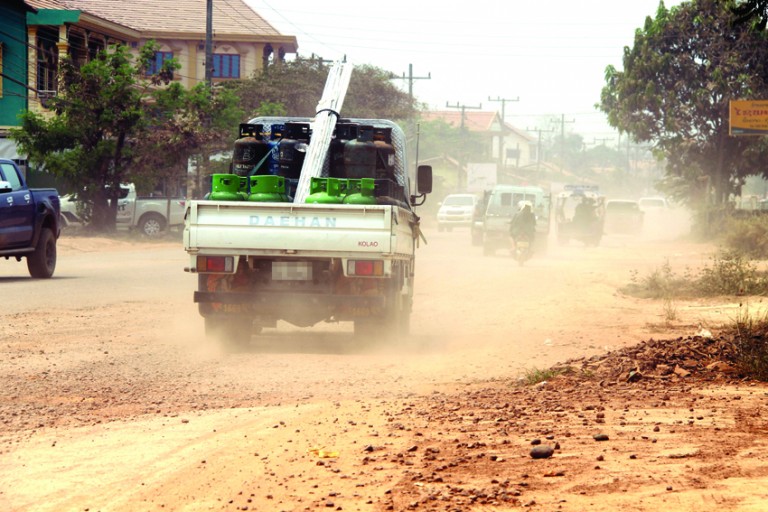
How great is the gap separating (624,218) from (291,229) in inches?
1841

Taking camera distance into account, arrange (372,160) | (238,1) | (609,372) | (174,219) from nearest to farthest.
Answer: (609,372) < (372,160) < (174,219) < (238,1)

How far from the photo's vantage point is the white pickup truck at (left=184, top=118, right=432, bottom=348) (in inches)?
436

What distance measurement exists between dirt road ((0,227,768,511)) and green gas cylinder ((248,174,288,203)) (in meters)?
1.60

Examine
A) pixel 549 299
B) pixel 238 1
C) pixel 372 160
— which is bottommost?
pixel 549 299

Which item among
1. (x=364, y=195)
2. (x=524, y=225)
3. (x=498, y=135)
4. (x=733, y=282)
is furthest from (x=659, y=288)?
(x=498, y=135)

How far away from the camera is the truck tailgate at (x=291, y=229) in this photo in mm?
11062

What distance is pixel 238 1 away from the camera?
235 ft

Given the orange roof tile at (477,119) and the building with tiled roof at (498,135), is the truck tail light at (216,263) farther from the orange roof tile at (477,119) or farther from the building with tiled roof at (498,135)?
the orange roof tile at (477,119)

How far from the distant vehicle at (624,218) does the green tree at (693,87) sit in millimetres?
9310

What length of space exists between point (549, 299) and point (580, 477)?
13.4m

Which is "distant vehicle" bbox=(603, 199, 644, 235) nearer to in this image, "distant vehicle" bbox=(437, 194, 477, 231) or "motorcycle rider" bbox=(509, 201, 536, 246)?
"distant vehicle" bbox=(437, 194, 477, 231)

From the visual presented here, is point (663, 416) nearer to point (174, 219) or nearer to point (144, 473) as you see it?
point (144, 473)

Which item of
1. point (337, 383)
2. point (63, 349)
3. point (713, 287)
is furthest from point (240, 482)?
point (713, 287)

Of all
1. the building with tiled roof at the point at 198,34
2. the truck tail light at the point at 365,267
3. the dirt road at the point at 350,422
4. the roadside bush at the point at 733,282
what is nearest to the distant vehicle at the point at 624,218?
the building with tiled roof at the point at 198,34
